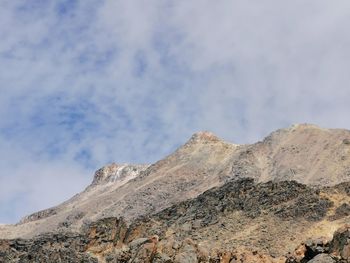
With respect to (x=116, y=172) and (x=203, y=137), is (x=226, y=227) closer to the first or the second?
(x=203, y=137)

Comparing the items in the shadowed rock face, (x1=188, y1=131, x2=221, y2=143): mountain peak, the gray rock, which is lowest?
the gray rock

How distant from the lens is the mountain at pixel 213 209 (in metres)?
35.3

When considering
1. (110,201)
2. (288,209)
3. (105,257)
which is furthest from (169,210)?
(110,201)

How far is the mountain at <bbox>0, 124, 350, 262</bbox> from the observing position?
3534 centimetres

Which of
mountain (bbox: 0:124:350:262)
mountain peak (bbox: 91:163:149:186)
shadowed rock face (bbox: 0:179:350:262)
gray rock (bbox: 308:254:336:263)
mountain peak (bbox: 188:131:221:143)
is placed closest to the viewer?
gray rock (bbox: 308:254:336:263)

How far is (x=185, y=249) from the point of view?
2955 cm

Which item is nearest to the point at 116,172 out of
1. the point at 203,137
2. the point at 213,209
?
the point at 203,137

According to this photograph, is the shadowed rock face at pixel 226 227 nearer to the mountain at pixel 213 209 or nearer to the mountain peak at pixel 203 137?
the mountain at pixel 213 209

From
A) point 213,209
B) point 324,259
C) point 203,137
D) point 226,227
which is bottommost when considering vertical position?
point 324,259

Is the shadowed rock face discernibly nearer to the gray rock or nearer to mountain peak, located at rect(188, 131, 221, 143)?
the gray rock

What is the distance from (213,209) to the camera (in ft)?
181

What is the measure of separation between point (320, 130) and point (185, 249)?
74.6m

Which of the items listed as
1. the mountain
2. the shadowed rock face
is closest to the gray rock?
the mountain

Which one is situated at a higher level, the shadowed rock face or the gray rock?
the shadowed rock face
